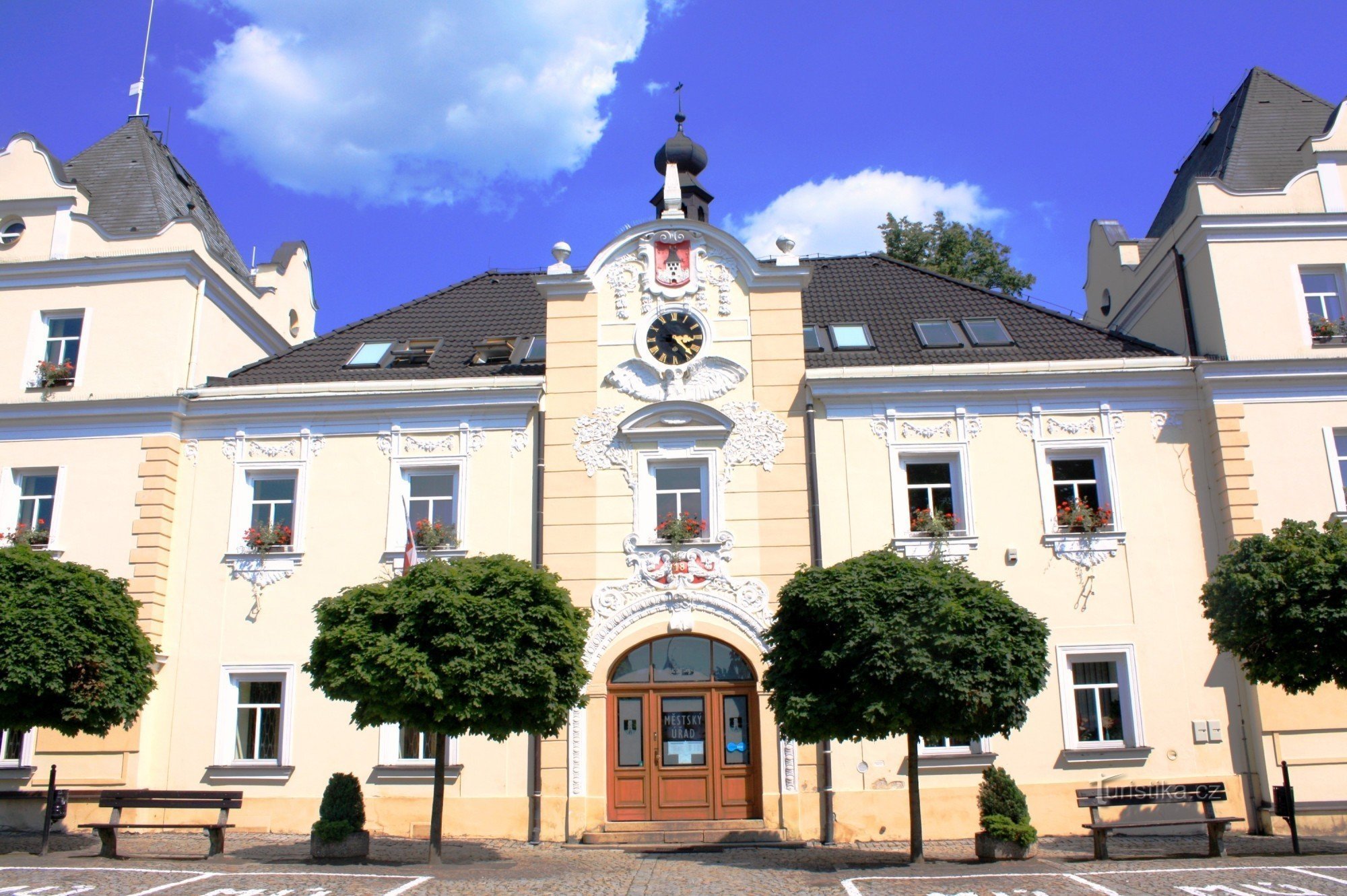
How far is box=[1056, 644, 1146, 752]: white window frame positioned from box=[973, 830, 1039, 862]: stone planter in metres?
3.71

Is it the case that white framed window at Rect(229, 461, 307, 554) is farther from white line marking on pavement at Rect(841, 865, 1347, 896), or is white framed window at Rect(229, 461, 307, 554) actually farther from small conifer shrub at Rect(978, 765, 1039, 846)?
small conifer shrub at Rect(978, 765, 1039, 846)

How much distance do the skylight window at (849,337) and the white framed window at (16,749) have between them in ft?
50.4

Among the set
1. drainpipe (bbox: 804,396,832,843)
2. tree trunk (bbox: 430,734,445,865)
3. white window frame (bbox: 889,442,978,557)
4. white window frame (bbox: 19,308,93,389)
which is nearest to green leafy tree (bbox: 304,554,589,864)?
tree trunk (bbox: 430,734,445,865)

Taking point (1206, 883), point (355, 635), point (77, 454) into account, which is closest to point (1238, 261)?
point (1206, 883)

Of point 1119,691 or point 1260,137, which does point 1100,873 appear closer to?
point 1119,691

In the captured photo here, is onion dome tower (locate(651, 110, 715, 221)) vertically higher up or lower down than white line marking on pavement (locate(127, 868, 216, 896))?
higher up

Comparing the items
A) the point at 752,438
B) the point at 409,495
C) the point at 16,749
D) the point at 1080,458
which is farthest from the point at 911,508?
the point at 16,749

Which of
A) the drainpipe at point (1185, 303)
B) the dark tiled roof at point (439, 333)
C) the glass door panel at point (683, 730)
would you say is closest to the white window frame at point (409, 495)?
the dark tiled roof at point (439, 333)

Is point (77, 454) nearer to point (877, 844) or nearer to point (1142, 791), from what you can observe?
point (877, 844)

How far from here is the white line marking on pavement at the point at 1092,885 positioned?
11.5m

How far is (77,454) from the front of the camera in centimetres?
1934

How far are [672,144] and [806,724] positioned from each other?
51.6 ft

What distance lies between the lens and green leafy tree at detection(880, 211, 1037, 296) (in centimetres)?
3112

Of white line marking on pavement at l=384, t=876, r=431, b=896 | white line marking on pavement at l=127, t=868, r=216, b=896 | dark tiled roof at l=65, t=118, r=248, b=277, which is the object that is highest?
dark tiled roof at l=65, t=118, r=248, b=277
